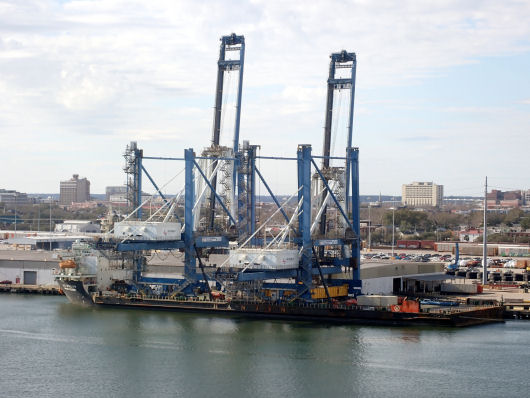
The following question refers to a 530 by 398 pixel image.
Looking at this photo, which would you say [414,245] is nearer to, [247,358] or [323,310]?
[323,310]

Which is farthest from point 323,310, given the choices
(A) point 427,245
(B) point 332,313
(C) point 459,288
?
(A) point 427,245

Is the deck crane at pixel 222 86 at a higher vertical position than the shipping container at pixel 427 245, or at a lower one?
higher

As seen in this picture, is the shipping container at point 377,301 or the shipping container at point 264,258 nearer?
the shipping container at point 264,258

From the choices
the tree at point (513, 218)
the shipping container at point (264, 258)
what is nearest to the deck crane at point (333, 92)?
the shipping container at point (264, 258)

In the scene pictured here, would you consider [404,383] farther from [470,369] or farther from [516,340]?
[516,340]

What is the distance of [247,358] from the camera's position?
33.2 metres

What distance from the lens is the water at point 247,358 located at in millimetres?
28859

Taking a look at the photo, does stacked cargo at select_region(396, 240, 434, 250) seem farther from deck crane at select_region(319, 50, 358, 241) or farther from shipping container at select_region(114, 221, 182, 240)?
shipping container at select_region(114, 221, 182, 240)

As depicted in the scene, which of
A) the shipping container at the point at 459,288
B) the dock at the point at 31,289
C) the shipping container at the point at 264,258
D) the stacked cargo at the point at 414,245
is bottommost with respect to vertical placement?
the dock at the point at 31,289

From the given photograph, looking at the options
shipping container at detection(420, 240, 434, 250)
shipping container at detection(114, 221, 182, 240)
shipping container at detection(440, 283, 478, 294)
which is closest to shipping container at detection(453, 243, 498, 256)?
shipping container at detection(420, 240, 434, 250)

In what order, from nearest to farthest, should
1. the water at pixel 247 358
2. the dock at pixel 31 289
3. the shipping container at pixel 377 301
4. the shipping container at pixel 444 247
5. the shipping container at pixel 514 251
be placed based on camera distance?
the water at pixel 247 358, the shipping container at pixel 377 301, the dock at pixel 31 289, the shipping container at pixel 514 251, the shipping container at pixel 444 247

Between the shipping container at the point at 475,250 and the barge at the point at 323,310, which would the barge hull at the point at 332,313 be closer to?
the barge at the point at 323,310

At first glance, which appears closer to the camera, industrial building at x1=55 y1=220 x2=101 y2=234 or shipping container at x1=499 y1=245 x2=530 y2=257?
shipping container at x1=499 y1=245 x2=530 y2=257

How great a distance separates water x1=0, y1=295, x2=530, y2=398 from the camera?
94.7 ft
